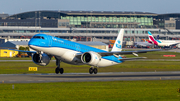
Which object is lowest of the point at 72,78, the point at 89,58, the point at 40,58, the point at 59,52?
the point at 72,78

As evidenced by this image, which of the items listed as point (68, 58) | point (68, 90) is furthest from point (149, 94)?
point (68, 58)

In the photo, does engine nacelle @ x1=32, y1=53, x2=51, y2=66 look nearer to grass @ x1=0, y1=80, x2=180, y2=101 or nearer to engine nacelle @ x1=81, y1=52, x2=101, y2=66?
engine nacelle @ x1=81, y1=52, x2=101, y2=66

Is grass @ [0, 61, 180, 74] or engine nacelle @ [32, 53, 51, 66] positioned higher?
engine nacelle @ [32, 53, 51, 66]

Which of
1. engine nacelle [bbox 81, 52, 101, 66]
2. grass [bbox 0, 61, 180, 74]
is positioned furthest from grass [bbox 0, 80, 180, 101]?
grass [bbox 0, 61, 180, 74]

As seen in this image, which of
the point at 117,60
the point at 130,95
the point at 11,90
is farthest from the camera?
Result: the point at 117,60

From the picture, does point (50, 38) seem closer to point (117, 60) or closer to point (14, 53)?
point (117, 60)

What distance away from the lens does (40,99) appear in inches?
1101

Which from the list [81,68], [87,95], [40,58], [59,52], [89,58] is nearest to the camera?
[87,95]

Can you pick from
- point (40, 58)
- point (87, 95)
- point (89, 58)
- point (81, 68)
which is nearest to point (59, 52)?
point (40, 58)

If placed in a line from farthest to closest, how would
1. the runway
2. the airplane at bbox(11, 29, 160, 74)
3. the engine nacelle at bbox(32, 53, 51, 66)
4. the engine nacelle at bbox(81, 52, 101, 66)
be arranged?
1. the engine nacelle at bbox(81, 52, 101, 66)
2. the engine nacelle at bbox(32, 53, 51, 66)
3. the airplane at bbox(11, 29, 160, 74)
4. the runway

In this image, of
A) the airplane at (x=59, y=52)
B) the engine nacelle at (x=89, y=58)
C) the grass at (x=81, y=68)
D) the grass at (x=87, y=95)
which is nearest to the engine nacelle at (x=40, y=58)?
the airplane at (x=59, y=52)

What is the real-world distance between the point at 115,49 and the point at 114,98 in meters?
36.2

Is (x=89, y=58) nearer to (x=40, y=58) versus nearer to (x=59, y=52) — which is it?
(x=59, y=52)

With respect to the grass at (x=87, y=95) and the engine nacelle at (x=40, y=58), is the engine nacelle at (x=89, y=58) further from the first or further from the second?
the grass at (x=87, y=95)
